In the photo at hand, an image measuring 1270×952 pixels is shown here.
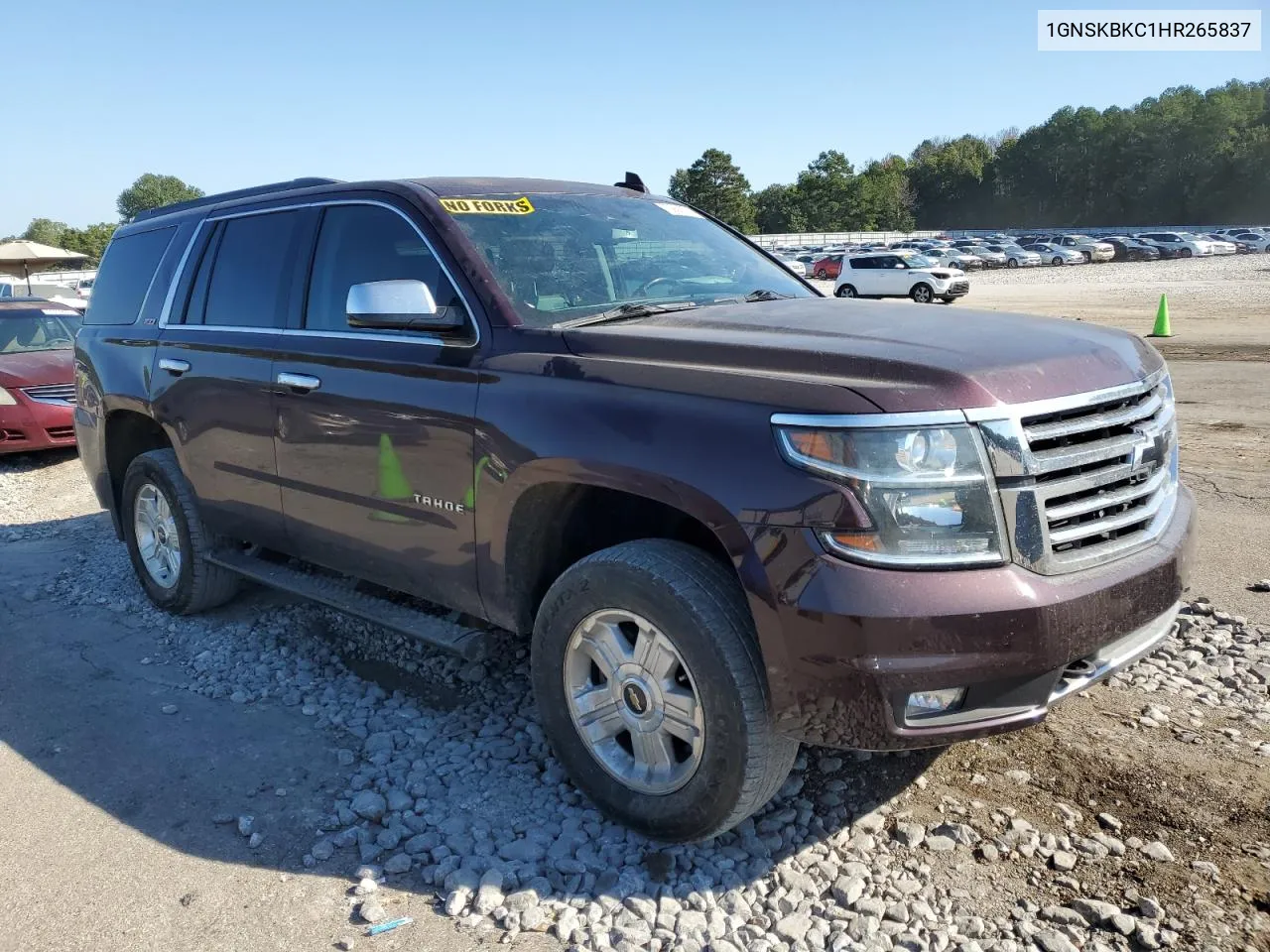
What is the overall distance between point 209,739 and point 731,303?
8.77 ft

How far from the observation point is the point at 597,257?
383 cm

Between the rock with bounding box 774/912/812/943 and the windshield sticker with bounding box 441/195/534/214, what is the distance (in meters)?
2.64

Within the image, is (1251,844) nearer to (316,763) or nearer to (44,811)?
(316,763)

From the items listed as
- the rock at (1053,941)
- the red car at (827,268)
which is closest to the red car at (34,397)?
the rock at (1053,941)

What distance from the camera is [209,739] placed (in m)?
3.87

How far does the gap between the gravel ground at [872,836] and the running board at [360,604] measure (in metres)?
0.44

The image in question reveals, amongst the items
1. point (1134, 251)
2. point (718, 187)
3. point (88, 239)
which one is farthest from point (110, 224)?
point (1134, 251)

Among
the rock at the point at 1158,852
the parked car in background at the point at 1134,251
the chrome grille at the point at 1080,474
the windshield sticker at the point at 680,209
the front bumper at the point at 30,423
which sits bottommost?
the parked car in background at the point at 1134,251

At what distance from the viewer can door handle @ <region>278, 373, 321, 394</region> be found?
12.9 feet

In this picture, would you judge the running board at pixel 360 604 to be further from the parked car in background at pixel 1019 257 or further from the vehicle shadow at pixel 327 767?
the parked car in background at pixel 1019 257

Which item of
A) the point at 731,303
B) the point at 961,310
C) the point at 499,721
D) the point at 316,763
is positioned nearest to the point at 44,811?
the point at 316,763

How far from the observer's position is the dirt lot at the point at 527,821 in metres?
2.69

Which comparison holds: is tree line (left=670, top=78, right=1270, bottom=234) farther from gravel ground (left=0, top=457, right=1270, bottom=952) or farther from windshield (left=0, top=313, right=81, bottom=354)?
gravel ground (left=0, top=457, right=1270, bottom=952)

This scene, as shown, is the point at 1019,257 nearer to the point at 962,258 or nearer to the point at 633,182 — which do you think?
the point at 962,258
